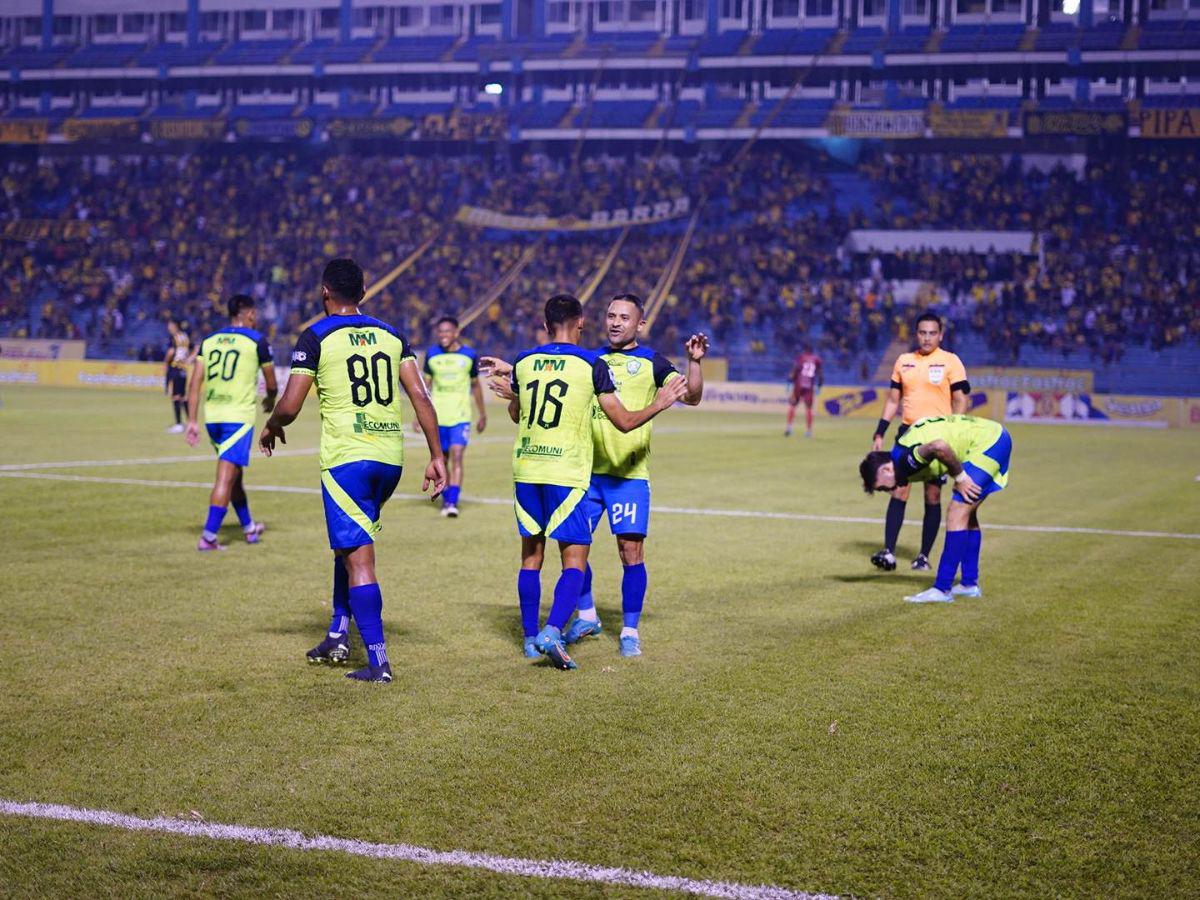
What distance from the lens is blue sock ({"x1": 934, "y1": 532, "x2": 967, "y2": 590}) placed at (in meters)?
9.97

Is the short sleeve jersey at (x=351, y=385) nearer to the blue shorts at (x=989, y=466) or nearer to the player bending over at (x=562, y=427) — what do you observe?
the player bending over at (x=562, y=427)

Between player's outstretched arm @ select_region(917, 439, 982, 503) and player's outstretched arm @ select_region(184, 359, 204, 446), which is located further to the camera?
player's outstretched arm @ select_region(184, 359, 204, 446)

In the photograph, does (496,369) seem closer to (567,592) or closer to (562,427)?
(562,427)

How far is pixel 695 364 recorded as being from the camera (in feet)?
24.1

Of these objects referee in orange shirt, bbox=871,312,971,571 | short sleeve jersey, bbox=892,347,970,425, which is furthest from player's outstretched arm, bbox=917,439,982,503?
short sleeve jersey, bbox=892,347,970,425

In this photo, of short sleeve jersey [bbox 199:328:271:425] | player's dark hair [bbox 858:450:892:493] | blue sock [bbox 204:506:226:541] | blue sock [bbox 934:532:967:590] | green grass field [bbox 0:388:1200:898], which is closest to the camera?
green grass field [bbox 0:388:1200:898]

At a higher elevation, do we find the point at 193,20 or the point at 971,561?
the point at 193,20

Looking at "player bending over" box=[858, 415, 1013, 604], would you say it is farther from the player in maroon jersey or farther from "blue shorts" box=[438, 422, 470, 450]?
the player in maroon jersey

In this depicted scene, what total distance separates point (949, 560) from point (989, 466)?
2.63 feet

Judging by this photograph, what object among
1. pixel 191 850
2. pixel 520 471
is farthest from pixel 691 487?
pixel 191 850

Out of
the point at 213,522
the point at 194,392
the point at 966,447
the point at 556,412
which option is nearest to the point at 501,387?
the point at 556,412

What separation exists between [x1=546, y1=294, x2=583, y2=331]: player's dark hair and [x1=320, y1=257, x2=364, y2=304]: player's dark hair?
1087 mm

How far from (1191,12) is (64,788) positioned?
6023 cm

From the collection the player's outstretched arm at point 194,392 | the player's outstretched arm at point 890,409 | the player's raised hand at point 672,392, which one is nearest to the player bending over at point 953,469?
the player's outstretched arm at point 890,409
